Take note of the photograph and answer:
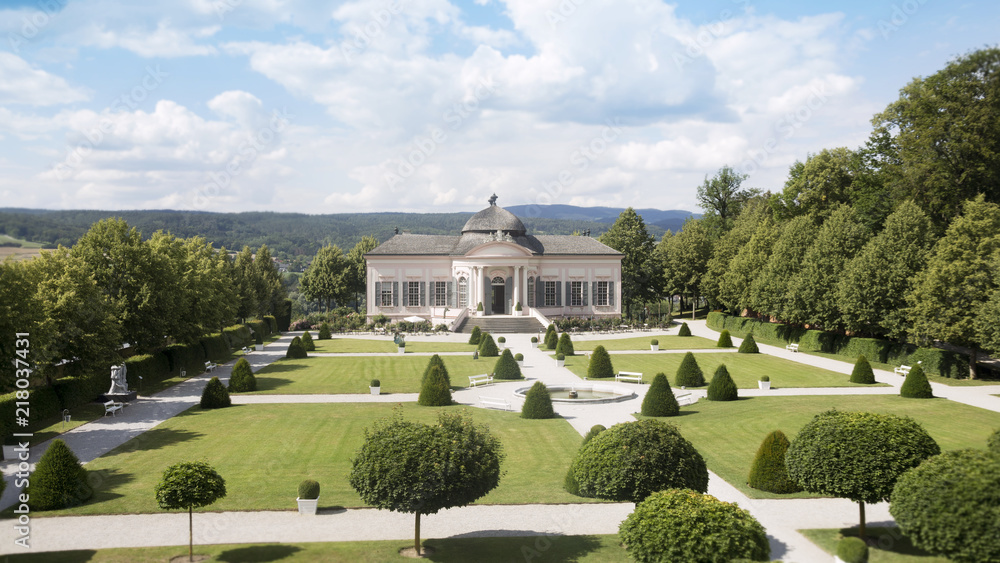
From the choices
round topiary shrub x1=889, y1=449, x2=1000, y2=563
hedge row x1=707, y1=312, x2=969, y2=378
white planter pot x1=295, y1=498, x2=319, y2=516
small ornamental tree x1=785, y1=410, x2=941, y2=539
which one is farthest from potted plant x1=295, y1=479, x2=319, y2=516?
hedge row x1=707, y1=312, x2=969, y2=378

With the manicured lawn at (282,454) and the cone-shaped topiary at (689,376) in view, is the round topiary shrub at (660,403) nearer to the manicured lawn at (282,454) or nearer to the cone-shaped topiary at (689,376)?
the manicured lawn at (282,454)

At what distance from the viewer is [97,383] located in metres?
27.9

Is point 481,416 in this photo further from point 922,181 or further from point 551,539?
point 922,181

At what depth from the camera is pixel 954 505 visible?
399 inches

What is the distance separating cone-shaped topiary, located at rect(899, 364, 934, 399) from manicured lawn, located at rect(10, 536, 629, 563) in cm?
2013

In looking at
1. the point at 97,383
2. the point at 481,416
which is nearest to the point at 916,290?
the point at 481,416

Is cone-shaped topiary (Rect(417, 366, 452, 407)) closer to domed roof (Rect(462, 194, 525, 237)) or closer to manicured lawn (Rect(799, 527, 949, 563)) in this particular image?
manicured lawn (Rect(799, 527, 949, 563))

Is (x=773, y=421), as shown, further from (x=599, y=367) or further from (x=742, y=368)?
(x=742, y=368)

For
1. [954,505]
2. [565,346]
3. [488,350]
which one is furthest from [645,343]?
[954,505]

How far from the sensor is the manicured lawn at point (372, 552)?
12625 millimetres

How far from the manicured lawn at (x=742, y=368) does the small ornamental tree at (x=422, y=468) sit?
73.7 feet

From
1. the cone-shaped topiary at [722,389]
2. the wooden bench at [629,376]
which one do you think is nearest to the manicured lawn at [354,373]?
the wooden bench at [629,376]

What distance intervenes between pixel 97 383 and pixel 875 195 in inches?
1929

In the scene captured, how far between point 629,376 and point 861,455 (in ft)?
69.4
